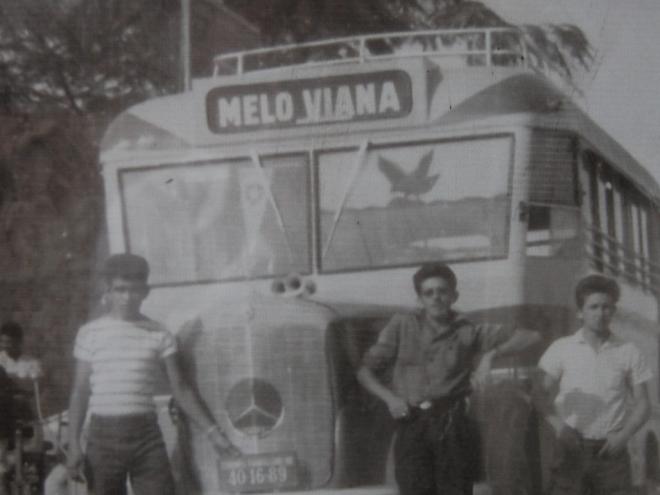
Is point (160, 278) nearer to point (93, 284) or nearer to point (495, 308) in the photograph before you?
point (93, 284)

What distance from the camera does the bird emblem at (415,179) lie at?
8.63 feet

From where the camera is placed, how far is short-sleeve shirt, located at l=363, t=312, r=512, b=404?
257cm

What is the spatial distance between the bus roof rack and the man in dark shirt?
51 centimetres

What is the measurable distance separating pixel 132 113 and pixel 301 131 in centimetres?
42

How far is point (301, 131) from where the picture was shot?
2.67 meters

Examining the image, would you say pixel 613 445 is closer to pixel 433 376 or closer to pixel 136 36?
pixel 433 376

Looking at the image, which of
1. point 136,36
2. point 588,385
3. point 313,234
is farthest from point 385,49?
point 588,385

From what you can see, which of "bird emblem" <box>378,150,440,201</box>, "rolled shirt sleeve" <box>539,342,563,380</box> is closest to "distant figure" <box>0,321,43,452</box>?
"bird emblem" <box>378,150,440,201</box>

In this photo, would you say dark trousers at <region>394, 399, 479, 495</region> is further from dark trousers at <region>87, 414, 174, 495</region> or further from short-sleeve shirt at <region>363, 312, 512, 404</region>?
dark trousers at <region>87, 414, 174, 495</region>

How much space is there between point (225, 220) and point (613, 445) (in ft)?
3.22

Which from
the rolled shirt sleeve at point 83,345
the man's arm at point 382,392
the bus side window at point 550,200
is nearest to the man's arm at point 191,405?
the rolled shirt sleeve at point 83,345

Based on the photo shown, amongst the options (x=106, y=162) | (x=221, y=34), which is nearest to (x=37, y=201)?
(x=106, y=162)

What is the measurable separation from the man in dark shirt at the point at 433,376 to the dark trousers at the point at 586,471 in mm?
191

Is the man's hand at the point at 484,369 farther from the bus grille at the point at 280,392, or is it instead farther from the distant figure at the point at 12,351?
the distant figure at the point at 12,351
